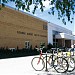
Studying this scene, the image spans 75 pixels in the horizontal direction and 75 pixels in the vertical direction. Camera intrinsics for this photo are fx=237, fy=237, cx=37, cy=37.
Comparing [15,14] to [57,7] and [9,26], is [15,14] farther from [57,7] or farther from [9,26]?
[57,7]

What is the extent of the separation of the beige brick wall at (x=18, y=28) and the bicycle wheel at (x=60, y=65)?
22774 mm

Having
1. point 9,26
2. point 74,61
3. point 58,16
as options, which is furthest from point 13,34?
point 58,16

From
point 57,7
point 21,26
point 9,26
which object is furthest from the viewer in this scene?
point 21,26

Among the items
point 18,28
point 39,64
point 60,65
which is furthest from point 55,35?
point 60,65

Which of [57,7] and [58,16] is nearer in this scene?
[57,7]

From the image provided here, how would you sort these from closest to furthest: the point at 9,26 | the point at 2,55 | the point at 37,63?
the point at 37,63, the point at 2,55, the point at 9,26

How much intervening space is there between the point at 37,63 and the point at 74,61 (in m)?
2.16

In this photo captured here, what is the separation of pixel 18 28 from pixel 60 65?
28.2 metres

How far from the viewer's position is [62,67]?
481 inches

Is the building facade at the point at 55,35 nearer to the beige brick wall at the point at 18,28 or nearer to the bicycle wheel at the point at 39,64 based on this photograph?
the beige brick wall at the point at 18,28

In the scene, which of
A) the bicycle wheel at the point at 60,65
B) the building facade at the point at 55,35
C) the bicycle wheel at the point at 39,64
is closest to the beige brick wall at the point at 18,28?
the building facade at the point at 55,35

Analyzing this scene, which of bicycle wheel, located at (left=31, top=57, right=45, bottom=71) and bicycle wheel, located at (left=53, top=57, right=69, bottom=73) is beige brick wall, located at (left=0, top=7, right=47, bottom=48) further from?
bicycle wheel, located at (left=53, top=57, right=69, bottom=73)

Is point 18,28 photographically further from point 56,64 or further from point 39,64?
point 56,64

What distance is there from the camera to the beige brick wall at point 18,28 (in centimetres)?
3557
